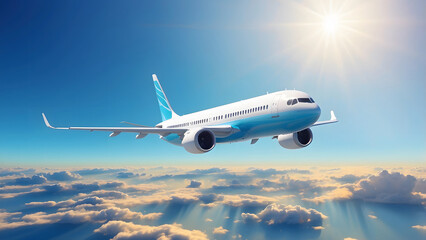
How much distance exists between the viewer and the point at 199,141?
86.2 feet

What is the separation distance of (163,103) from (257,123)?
3211 centimetres

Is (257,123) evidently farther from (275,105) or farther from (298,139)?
(298,139)

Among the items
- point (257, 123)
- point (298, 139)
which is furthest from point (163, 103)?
point (298, 139)

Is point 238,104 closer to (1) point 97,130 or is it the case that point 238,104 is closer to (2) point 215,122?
(2) point 215,122

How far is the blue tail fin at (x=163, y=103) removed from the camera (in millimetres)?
52669

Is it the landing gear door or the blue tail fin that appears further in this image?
the blue tail fin

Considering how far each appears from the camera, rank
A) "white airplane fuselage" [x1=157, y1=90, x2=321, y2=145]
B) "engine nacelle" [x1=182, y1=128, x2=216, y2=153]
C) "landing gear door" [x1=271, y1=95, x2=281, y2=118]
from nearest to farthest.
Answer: "white airplane fuselage" [x1=157, y1=90, x2=321, y2=145] < "landing gear door" [x1=271, y1=95, x2=281, y2=118] < "engine nacelle" [x1=182, y1=128, x2=216, y2=153]

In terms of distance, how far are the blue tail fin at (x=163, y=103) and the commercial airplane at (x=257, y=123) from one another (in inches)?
777

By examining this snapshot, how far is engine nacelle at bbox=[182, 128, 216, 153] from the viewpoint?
2544cm

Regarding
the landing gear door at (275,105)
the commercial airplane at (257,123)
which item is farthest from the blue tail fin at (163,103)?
the landing gear door at (275,105)

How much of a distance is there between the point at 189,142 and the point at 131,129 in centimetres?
785

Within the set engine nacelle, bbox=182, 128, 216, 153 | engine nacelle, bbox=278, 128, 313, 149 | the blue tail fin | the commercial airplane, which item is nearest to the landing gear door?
the commercial airplane

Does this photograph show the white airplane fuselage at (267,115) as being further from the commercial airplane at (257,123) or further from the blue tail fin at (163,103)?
the blue tail fin at (163,103)

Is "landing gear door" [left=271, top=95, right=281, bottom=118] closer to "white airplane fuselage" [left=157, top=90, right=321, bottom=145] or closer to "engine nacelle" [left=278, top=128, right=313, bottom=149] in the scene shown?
"white airplane fuselage" [left=157, top=90, right=321, bottom=145]
